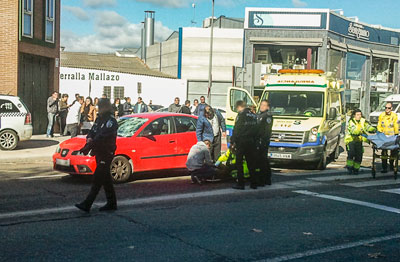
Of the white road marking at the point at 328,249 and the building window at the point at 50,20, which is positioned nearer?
the white road marking at the point at 328,249

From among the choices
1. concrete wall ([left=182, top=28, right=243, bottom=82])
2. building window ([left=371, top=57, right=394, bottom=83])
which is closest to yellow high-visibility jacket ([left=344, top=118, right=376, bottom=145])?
concrete wall ([left=182, top=28, right=243, bottom=82])

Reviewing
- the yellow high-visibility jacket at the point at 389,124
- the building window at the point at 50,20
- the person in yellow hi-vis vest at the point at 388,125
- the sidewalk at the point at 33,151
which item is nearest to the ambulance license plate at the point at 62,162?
the sidewalk at the point at 33,151

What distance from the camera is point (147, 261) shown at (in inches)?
203

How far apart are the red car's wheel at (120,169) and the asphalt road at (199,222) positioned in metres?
0.23

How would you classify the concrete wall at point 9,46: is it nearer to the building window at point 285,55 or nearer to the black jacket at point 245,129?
the black jacket at point 245,129

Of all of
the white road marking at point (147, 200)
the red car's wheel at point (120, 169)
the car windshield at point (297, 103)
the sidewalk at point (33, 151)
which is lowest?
the sidewalk at point (33, 151)

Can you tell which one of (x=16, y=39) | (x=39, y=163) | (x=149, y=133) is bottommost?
(x=39, y=163)

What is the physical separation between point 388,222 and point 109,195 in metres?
4.17

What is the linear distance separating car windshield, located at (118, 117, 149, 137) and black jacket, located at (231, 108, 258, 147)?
2.30 metres

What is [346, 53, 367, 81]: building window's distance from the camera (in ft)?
137

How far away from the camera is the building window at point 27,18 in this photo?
20172 mm

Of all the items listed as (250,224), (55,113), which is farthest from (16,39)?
(250,224)

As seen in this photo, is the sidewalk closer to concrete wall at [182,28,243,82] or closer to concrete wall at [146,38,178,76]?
concrete wall at [182,28,243,82]

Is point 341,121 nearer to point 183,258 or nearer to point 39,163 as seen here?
point 39,163
